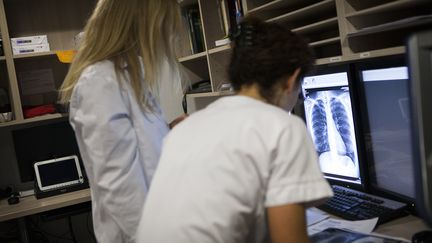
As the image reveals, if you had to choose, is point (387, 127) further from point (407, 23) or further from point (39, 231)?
point (39, 231)

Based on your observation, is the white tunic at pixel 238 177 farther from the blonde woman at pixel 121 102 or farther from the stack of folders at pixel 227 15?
the stack of folders at pixel 227 15

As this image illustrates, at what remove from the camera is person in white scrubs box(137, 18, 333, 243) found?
0.77 m

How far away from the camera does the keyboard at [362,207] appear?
128 centimetres

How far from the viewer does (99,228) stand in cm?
133

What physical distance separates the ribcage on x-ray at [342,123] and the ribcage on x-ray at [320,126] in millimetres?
54

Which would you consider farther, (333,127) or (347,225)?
(333,127)

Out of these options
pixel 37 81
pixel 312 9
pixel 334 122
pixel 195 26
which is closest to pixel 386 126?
pixel 334 122

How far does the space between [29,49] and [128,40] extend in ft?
4.71

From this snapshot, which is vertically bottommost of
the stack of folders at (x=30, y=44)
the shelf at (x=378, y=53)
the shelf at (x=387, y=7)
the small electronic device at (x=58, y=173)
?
the small electronic device at (x=58, y=173)

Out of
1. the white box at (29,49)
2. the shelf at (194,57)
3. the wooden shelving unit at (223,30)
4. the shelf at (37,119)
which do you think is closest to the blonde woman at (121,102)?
the wooden shelving unit at (223,30)

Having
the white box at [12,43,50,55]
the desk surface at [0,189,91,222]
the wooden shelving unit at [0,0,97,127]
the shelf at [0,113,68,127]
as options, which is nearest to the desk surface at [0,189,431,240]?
the desk surface at [0,189,91,222]

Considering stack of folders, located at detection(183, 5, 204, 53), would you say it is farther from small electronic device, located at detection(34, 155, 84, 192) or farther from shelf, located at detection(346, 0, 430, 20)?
shelf, located at detection(346, 0, 430, 20)

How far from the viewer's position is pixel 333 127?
154 centimetres

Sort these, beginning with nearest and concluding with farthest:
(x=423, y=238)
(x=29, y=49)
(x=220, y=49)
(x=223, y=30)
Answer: (x=423, y=238), (x=220, y=49), (x=223, y=30), (x=29, y=49)
